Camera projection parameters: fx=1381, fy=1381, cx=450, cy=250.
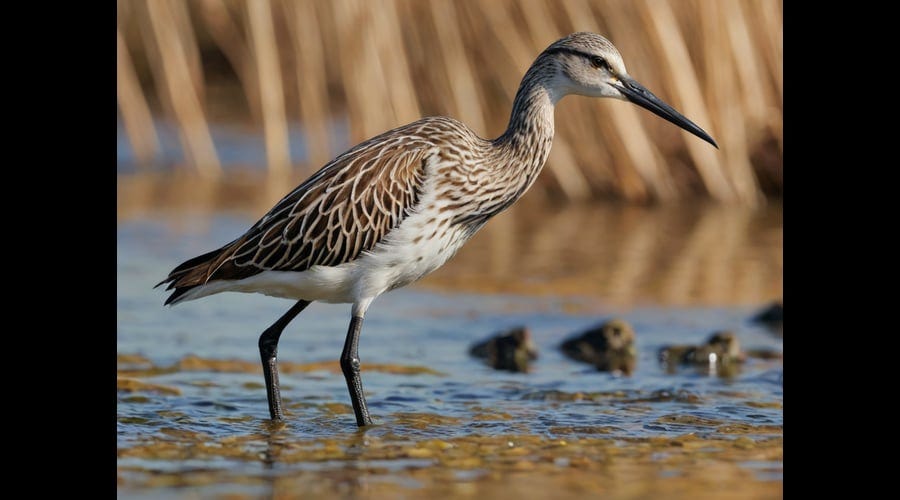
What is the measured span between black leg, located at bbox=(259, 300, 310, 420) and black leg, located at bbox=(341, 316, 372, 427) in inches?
15.7

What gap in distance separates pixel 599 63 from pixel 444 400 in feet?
7.07

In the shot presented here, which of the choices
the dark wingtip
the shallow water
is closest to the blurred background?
the shallow water

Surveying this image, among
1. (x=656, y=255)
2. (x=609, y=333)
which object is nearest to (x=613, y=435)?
(x=609, y=333)

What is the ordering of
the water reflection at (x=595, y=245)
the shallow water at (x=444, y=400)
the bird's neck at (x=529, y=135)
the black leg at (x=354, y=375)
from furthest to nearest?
1. the water reflection at (x=595, y=245)
2. the bird's neck at (x=529, y=135)
3. the black leg at (x=354, y=375)
4. the shallow water at (x=444, y=400)

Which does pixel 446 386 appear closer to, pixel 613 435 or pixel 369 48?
pixel 613 435

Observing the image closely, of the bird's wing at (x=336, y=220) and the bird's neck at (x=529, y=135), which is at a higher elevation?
the bird's neck at (x=529, y=135)

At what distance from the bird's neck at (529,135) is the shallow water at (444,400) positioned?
1.35 metres

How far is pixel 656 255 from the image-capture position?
12.5 meters

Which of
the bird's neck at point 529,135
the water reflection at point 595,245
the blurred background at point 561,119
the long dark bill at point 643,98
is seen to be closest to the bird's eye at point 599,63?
the long dark bill at point 643,98

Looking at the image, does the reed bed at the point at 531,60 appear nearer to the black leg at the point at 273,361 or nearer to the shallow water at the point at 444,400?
the shallow water at the point at 444,400

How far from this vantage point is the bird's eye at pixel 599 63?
7.92m

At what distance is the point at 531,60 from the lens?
1339 cm

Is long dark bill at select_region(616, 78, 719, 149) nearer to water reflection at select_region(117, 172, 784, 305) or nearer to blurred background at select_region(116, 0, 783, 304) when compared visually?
water reflection at select_region(117, 172, 784, 305)

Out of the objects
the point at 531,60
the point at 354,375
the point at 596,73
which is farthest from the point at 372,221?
the point at 531,60
